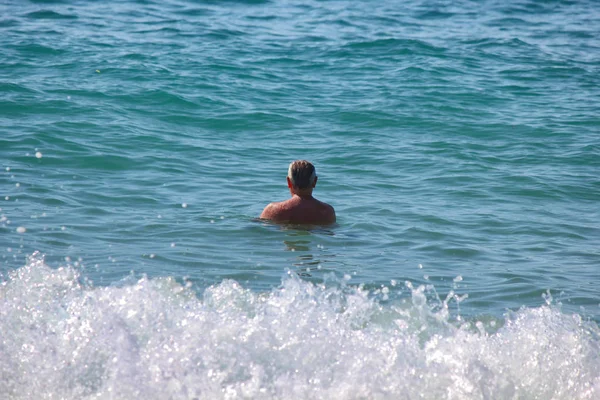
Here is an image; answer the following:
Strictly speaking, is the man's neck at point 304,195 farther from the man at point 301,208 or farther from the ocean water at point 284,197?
the ocean water at point 284,197

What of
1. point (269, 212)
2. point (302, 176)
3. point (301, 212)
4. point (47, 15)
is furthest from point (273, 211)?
point (47, 15)

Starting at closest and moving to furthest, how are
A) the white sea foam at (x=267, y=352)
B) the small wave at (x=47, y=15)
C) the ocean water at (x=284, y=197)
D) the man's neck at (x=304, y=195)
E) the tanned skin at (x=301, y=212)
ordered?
1. the white sea foam at (x=267, y=352)
2. the ocean water at (x=284, y=197)
3. the tanned skin at (x=301, y=212)
4. the man's neck at (x=304, y=195)
5. the small wave at (x=47, y=15)

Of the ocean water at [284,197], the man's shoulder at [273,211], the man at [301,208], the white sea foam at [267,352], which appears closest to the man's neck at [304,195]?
the man at [301,208]

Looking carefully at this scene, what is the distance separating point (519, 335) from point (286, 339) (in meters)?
1.42

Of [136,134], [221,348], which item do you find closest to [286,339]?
→ [221,348]

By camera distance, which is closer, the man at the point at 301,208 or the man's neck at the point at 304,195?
the man at the point at 301,208

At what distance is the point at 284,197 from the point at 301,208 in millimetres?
1315

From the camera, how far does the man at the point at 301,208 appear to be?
745 cm

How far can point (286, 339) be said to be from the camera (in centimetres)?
455

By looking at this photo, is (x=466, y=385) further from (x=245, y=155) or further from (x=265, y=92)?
(x=265, y=92)

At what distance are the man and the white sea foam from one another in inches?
97.2

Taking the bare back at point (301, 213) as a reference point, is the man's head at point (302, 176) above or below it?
above

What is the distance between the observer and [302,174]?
7508mm

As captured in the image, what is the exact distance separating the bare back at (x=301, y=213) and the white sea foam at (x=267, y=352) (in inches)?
97.1
